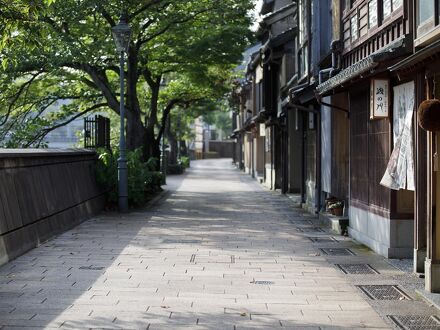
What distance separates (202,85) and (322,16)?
10551 mm

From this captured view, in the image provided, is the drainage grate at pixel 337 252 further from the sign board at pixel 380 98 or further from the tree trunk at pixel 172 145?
the tree trunk at pixel 172 145

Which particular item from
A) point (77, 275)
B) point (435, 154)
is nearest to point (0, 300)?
point (77, 275)

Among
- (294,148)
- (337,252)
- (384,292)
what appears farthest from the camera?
(294,148)

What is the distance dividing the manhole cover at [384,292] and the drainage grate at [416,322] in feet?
2.67

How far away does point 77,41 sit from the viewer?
17172 mm

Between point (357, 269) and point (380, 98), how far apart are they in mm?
2803

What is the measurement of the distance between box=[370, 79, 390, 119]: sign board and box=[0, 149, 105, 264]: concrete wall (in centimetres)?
601

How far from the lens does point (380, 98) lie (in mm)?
9828

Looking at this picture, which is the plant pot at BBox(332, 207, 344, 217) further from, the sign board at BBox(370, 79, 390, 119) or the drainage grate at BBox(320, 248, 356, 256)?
the sign board at BBox(370, 79, 390, 119)

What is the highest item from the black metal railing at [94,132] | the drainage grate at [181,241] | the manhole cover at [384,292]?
the black metal railing at [94,132]

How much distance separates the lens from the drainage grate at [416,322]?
5973 mm

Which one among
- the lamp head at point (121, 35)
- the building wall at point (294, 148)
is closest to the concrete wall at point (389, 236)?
the lamp head at point (121, 35)

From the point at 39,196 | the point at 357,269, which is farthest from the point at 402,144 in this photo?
the point at 39,196

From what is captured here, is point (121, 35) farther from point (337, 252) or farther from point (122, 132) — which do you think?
point (337, 252)
